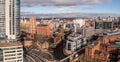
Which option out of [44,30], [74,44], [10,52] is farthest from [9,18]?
[10,52]

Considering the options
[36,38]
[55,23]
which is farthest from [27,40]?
[55,23]

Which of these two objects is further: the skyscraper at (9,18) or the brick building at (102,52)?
the skyscraper at (9,18)

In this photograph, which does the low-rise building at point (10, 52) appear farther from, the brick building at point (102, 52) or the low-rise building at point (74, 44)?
the low-rise building at point (74, 44)

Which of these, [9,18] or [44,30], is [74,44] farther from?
[44,30]

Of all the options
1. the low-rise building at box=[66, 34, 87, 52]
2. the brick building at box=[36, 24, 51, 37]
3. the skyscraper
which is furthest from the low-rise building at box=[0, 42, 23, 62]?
the brick building at box=[36, 24, 51, 37]

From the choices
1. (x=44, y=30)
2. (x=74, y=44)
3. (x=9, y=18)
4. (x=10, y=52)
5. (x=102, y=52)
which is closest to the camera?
(x=10, y=52)

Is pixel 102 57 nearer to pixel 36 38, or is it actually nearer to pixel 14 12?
pixel 14 12

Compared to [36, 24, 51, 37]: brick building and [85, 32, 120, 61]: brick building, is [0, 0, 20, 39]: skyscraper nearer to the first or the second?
[36, 24, 51, 37]: brick building

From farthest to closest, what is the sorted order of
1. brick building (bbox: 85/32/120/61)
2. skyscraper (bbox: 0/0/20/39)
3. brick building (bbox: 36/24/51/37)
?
brick building (bbox: 36/24/51/37)
skyscraper (bbox: 0/0/20/39)
brick building (bbox: 85/32/120/61)

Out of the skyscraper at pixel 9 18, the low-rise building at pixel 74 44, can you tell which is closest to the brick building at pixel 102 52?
the low-rise building at pixel 74 44
